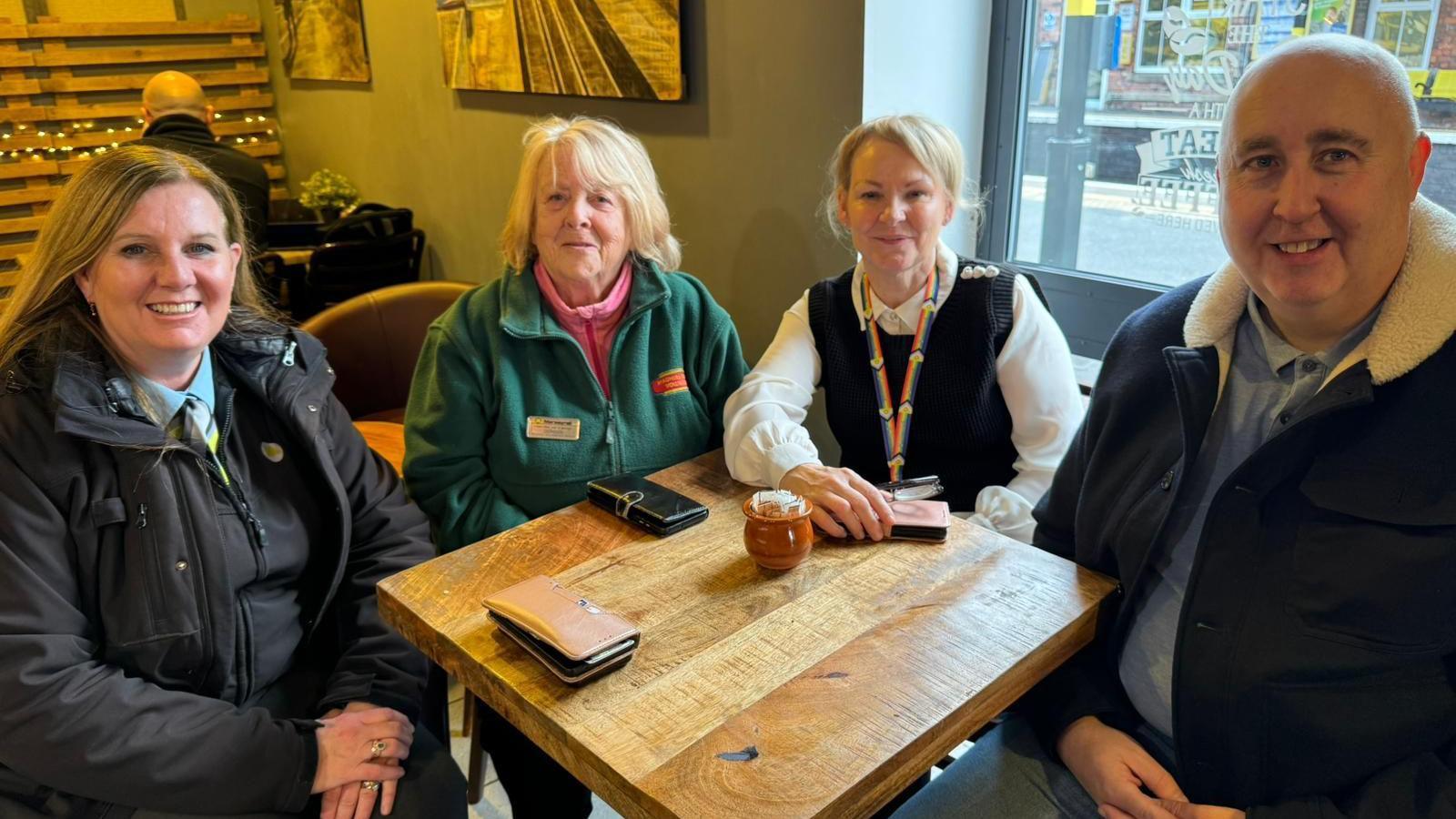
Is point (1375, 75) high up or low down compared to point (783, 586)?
up

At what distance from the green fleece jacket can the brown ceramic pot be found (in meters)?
0.56

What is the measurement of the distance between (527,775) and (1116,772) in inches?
42.0

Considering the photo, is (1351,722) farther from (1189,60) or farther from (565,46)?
(565,46)

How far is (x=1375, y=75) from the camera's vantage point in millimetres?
1102

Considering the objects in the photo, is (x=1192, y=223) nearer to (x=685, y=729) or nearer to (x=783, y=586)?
(x=783, y=586)

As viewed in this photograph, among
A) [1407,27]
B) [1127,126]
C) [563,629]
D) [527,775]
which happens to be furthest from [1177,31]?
[527,775]

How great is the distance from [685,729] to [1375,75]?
106 centimetres

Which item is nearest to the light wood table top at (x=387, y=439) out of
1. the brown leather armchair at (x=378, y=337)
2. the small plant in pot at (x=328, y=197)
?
the brown leather armchair at (x=378, y=337)

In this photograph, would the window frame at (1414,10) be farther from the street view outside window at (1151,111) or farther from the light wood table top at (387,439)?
the light wood table top at (387,439)

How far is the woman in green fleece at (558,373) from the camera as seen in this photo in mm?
1878

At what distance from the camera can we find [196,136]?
4.27m

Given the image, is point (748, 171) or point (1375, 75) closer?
point (1375, 75)

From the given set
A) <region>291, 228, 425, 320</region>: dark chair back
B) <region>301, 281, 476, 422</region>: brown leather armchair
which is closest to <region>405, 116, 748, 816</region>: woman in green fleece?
<region>301, 281, 476, 422</region>: brown leather armchair

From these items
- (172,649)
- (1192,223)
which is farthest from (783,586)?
(1192,223)
